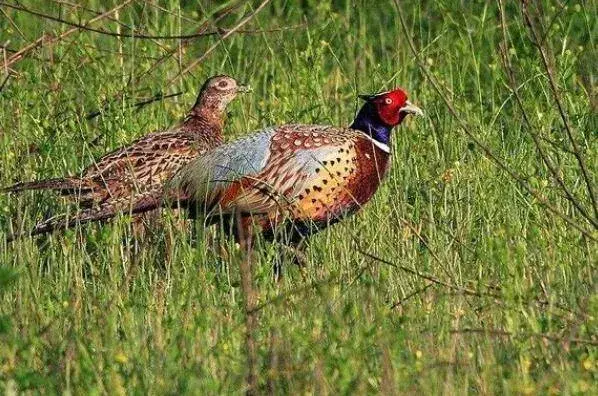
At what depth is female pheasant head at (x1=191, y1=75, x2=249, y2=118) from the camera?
319 inches

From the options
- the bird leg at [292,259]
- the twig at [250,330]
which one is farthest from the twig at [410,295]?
the bird leg at [292,259]

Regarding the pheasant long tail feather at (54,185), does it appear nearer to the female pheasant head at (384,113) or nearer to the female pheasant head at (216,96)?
the female pheasant head at (216,96)

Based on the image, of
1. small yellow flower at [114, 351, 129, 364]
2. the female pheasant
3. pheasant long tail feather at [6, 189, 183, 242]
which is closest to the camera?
small yellow flower at [114, 351, 129, 364]

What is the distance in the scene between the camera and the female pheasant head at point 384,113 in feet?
24.2

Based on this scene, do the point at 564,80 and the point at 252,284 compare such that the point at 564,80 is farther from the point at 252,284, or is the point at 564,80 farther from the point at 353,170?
the point at 252,284

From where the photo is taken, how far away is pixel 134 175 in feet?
23.0

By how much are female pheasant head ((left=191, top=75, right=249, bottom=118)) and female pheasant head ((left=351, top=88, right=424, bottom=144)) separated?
97 centimetres

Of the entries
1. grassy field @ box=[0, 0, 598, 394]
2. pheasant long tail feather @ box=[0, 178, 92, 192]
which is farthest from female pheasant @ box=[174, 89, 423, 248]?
pheasant long tail feather @ box=[0, 178, 92, 192]

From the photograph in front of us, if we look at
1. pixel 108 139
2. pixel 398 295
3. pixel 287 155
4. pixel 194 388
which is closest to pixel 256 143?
pixel 287 155

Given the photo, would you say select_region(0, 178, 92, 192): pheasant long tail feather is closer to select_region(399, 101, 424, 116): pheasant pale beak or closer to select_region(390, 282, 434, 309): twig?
select_region(399, 101, 424, 116): pheasant pale beak

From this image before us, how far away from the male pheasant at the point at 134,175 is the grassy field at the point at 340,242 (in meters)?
0.16

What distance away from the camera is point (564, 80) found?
7398mm

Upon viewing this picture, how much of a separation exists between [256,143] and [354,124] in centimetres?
63

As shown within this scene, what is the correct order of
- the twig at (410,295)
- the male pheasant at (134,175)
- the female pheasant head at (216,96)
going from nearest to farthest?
the twig at (410,295) → the male pheasant at (134,175) → the female pheasant head at (216,96)
